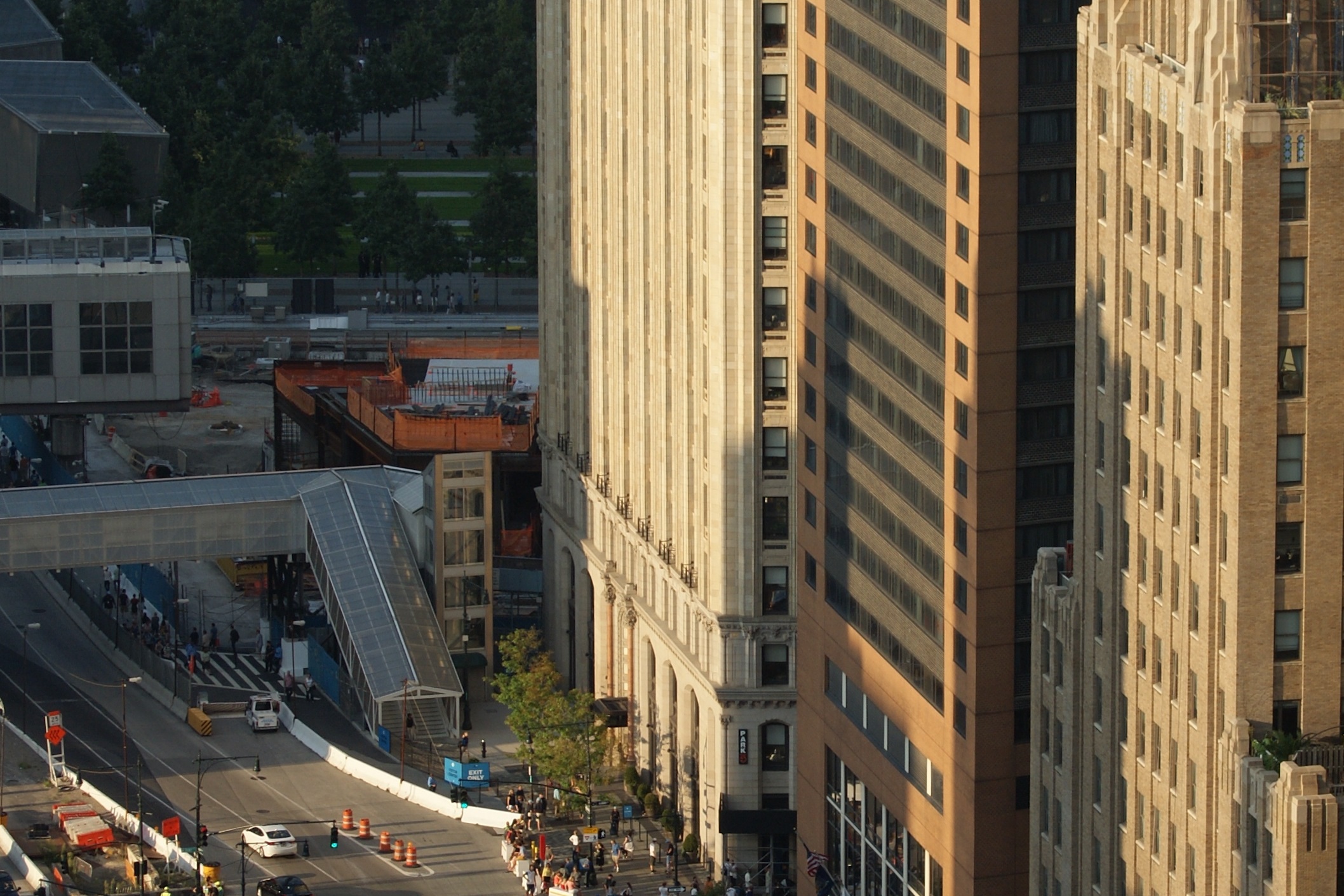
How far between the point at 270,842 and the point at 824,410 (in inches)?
1459

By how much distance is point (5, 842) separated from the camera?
167 metres

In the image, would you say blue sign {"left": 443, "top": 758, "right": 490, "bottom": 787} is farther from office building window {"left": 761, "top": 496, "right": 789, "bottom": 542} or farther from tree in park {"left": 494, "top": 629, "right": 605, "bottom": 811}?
office building window {"left": 761, "top": 496, "right": 789, "bottom": 542}

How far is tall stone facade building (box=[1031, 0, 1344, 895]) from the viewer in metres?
108

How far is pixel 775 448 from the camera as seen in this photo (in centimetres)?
16625

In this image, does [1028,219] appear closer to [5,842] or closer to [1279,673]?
[1279,673]

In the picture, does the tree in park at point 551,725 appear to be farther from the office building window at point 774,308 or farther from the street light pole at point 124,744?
the office building window at point 774,308

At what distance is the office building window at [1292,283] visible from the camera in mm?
108750

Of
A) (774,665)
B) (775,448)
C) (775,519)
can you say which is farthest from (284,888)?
(775,448)

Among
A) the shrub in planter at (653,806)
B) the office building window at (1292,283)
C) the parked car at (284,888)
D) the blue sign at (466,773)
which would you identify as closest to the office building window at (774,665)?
the shrub in planter at (653,806)

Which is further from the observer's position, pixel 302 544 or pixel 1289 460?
pixel 302 544

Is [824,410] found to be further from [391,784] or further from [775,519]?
[391,784]

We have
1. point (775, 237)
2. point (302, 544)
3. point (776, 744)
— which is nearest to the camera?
point (775, 237)

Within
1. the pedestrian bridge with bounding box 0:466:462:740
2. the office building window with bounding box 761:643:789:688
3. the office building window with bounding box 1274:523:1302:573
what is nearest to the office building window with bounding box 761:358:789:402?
the office building window with bounding box 761:643:789:688

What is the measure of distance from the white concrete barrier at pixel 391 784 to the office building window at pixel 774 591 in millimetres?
16745
